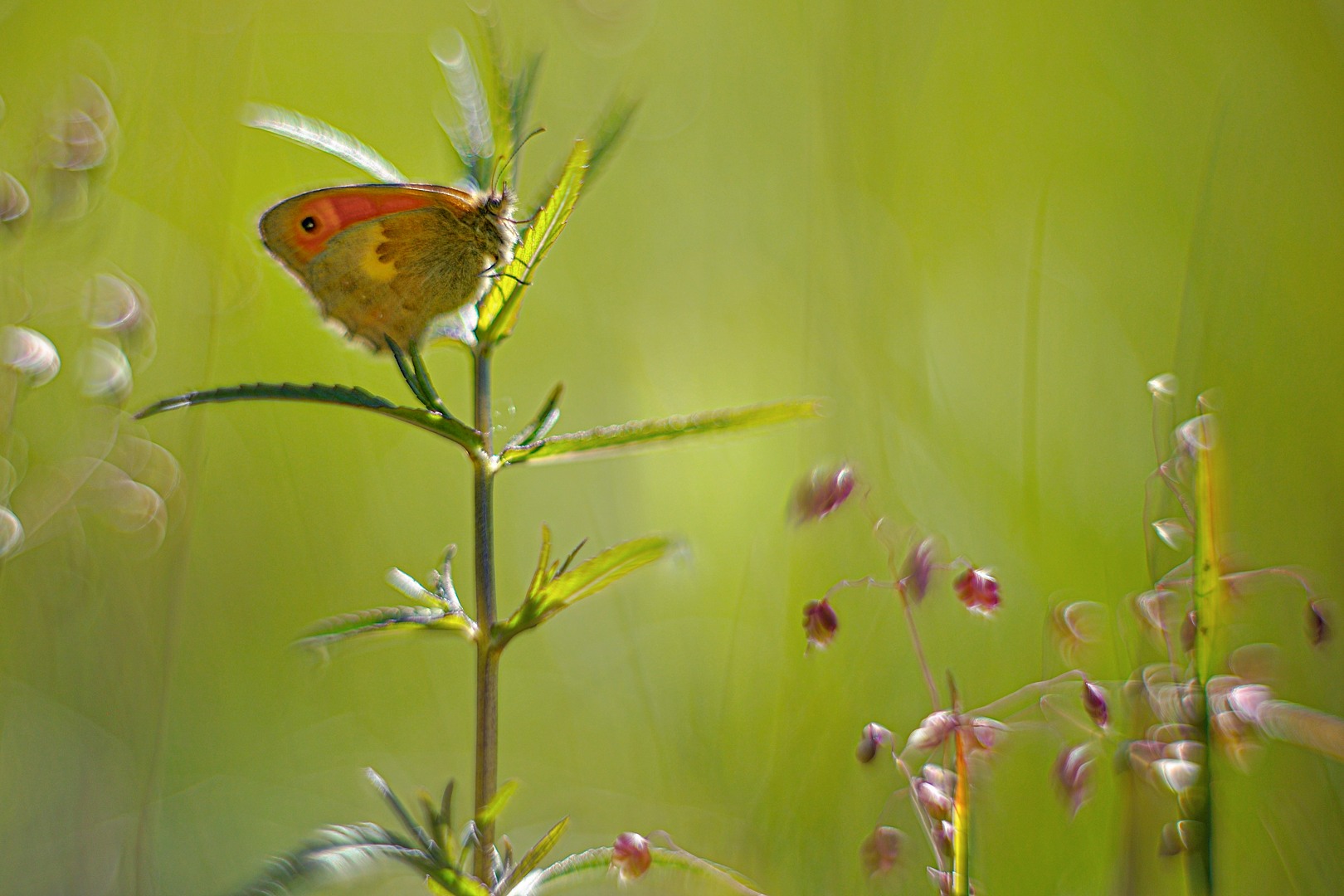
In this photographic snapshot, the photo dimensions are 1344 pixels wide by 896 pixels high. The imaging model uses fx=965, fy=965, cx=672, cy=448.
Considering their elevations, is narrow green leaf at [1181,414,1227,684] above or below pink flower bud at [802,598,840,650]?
above

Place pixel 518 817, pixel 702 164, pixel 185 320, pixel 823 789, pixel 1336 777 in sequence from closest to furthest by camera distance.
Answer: pixel 1336 777 < pixel 823 789 < pixel 518 817 < pixel 185 320 < pixel 702 164

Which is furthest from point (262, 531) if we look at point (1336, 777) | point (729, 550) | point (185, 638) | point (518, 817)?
point (1336, 777)

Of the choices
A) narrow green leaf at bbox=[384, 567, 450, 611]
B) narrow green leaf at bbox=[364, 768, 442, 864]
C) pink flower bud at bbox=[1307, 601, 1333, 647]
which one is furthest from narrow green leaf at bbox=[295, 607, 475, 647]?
pink flower bud at bbox=[1307, 601, 1333, 647]

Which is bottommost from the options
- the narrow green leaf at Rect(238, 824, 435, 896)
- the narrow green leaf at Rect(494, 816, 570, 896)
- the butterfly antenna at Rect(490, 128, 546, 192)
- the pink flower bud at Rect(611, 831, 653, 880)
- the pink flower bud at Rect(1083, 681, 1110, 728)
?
the narrow green leaf at Rect(494, 816, 570, 896)

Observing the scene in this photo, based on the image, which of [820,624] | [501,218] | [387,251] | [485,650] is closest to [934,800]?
[820,624]

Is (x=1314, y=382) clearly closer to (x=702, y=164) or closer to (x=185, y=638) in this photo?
(x=702, y=164)

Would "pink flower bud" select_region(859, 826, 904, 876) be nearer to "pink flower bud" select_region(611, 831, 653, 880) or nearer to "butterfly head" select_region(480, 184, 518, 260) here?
"pink flower bud" select_region(611, 831, 653, 880)
